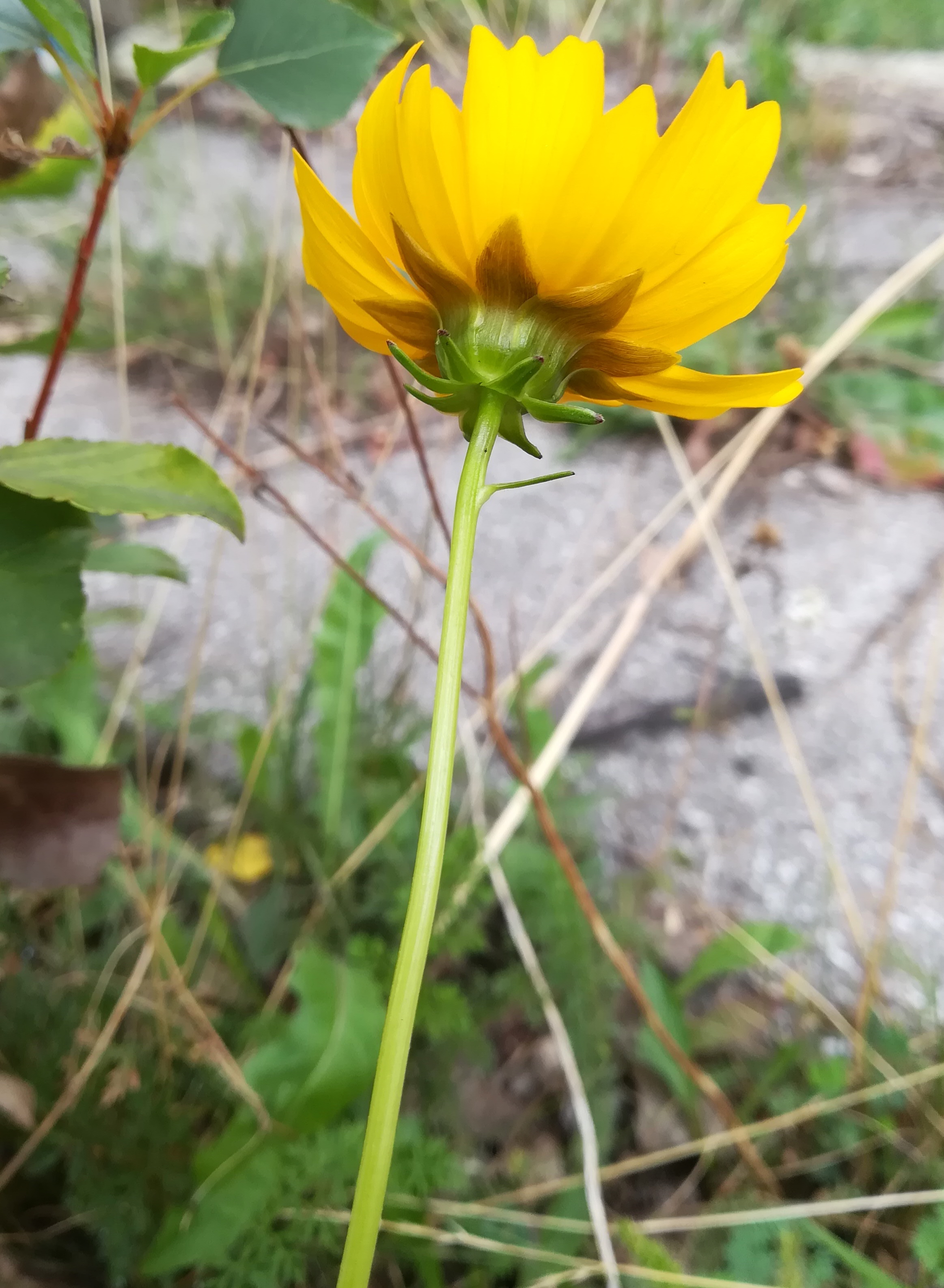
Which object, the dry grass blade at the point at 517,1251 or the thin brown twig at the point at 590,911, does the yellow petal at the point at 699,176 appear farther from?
the dry grass blade at the point at 517,1251

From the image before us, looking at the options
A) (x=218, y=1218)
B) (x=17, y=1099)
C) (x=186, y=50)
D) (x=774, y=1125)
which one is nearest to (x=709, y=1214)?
(x=774, y=1125)

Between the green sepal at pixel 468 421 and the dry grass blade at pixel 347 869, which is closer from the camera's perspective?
the green sepal at pixel 468 421

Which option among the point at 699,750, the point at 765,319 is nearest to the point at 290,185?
the point at 765,319

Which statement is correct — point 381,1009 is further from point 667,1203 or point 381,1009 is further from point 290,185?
point 290,185

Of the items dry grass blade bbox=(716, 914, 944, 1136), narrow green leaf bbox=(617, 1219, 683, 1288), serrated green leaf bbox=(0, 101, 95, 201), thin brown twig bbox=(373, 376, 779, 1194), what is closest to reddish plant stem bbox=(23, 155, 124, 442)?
serrated green leaf bbox=(0, 101, 95, 201)

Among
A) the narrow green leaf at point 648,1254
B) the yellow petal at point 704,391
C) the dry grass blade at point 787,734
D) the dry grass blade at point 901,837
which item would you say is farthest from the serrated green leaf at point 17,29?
the dry grass blade at point 901,837

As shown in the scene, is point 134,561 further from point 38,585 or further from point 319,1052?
point 319,1052
